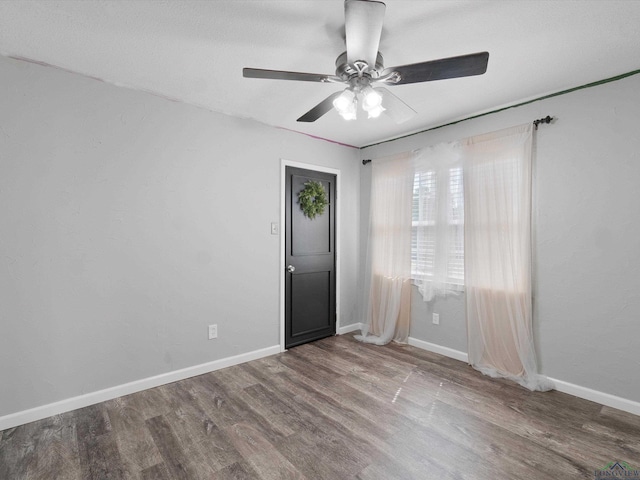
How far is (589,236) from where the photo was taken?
2479mm

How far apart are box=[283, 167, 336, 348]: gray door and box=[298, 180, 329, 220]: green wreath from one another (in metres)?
0.05

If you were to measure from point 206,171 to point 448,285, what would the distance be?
265 centimetres

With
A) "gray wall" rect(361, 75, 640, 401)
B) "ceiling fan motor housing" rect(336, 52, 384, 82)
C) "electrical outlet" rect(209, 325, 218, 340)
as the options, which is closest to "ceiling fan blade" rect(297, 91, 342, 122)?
"ceiling fan motor housing" rect(336, 52, 384, 82)

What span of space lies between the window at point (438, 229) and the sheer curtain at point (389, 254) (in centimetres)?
10

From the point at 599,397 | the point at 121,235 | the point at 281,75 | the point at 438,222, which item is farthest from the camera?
the point at 438,222

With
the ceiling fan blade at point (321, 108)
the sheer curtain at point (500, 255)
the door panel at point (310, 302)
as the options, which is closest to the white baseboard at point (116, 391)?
the door panel at point (310, 302)

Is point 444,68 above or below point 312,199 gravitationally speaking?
above

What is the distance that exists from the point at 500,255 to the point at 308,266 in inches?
77.9

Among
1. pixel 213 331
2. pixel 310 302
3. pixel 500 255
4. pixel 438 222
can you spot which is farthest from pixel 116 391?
pixel 500 255

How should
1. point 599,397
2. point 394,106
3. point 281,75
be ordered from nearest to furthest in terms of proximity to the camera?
point 281,75, point 394,106, point 599,397

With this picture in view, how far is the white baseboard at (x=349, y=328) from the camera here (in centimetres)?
411

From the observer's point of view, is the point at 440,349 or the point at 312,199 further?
the point at 312,199

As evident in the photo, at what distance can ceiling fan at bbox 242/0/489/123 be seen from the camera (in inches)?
60.9

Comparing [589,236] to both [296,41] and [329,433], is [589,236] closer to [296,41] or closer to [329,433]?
[329,433]
